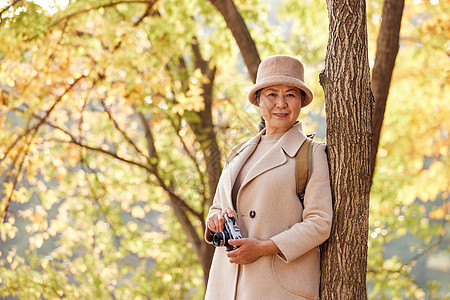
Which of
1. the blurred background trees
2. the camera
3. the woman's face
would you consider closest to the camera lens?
the camera

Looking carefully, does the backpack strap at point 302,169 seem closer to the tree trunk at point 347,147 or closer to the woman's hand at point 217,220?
the tree trunk at point 347,147

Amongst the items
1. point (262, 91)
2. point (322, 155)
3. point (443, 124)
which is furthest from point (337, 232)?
point (443, 124)

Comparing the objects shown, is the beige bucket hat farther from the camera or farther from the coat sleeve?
the camera

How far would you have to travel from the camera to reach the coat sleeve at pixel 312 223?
2152 mm

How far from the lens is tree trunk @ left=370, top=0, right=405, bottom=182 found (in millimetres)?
Answer: 3545

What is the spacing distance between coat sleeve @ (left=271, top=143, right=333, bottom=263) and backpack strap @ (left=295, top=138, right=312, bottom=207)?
24 mm

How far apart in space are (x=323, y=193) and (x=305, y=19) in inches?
189

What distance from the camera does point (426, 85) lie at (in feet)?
21.4

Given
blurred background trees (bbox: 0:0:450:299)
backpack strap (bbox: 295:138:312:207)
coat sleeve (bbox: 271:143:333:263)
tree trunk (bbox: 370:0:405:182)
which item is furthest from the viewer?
blurred background trees (bbox: 0:0:450:299)

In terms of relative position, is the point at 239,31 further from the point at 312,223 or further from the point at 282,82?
the point at 312,223

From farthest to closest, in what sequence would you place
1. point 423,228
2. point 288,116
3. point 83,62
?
1. point 423,228
2. point 83,62
3. point 288,116

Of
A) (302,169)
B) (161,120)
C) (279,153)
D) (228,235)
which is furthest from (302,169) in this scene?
(161,120)

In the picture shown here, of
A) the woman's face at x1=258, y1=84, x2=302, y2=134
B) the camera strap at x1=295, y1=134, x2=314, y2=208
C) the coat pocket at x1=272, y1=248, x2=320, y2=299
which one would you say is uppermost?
the woman's face at x1=258, y1=84, x2=302, y2=134

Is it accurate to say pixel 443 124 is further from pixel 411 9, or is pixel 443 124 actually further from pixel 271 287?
pixel 271 287
